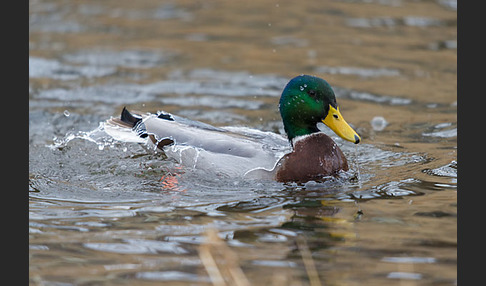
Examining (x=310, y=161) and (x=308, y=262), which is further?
(x=310, y=161)

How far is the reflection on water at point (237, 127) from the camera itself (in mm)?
5391

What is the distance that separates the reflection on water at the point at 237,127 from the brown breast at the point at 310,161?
0.13m

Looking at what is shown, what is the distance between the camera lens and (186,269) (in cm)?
519

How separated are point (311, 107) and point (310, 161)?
0.51m

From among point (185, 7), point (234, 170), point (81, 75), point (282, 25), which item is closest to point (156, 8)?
point (185, 7)

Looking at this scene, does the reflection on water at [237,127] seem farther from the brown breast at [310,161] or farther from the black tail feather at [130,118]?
the black tail feather at [130,118]

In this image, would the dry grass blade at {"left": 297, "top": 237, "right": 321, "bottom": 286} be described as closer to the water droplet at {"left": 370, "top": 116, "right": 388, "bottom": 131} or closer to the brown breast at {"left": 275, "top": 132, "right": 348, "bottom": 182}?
the brown breast at {"left": 275, "top": 132, "right": 348, "bottom": 182}

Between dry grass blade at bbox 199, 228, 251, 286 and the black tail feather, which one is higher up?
the black tail feather

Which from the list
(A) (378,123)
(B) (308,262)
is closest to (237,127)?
(A) (378,123)

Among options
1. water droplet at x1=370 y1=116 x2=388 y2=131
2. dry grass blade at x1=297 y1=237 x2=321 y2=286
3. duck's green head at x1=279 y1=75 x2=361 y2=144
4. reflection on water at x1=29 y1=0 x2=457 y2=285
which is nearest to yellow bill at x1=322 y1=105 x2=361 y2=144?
duck's green head at x1=279 y1=75 x2=361 y2=144

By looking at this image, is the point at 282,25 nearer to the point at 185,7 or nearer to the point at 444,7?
A: the point at 185,7

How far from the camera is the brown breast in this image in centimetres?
725

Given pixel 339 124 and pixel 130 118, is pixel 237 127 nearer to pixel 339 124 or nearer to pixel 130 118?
pixel 130 118

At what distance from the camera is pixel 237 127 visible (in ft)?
27.0
